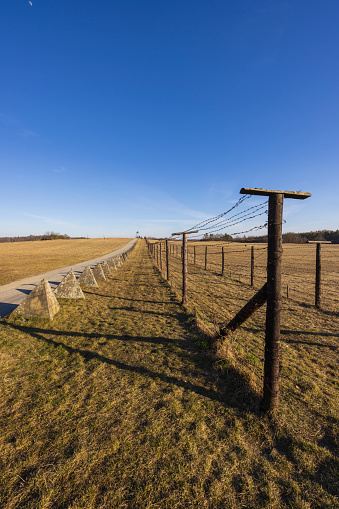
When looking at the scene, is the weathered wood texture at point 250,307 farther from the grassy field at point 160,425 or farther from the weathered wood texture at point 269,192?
the weathered wood texture at point 269,192

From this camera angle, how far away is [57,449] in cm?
275

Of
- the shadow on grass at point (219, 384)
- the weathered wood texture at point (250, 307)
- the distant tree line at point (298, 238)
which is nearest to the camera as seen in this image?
the weathered wood texture at point (250, 307)

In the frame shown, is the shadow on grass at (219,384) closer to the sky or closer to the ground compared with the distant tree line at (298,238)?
closer to the ground

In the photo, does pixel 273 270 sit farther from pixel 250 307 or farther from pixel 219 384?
pixel 219 384

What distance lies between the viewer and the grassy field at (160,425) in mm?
2303

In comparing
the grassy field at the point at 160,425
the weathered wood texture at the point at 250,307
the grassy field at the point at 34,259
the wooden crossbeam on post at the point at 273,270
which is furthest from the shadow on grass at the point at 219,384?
the grassy field at the point at 34,259

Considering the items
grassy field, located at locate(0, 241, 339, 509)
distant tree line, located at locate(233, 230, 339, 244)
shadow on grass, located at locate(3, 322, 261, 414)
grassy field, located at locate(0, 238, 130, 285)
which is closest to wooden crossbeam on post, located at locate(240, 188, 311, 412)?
shadow on grass, located at locate(3, 322, 261, 414)

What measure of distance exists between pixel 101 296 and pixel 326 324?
10.1 m

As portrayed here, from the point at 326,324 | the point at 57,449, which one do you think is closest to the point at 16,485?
the point at 57,449

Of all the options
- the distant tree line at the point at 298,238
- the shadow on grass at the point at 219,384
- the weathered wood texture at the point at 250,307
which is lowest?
the shadow on grass at the point at 219,384

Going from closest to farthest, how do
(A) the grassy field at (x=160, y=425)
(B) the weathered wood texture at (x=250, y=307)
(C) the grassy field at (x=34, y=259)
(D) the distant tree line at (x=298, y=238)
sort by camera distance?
1. (A) the grassy field at (x=160, y=425)
2. (B) the weathered wood texture at (x=250, y=307)
3. (D) the distant tree line at (x=298, y=238)
4. (C) the grassy field at (x=34, y=259)

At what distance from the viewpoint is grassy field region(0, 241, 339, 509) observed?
7.55 feet

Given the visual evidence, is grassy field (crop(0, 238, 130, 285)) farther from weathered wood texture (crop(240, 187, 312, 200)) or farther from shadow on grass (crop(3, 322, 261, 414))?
weathered wood texture (crop(240, 187, 312, 200))

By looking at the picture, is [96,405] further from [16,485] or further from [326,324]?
[326,324]
